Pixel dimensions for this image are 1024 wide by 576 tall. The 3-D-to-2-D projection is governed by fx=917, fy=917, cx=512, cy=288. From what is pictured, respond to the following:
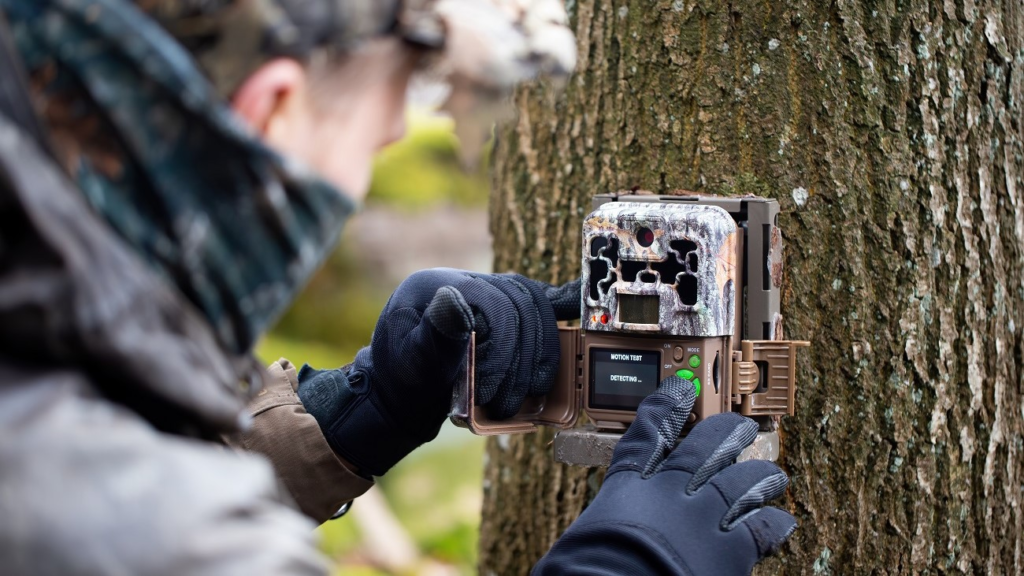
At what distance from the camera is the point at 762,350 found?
5.22 ft

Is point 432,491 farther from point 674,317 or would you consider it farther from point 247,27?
point 247,27

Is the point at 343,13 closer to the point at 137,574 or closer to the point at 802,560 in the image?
the point at 137,574

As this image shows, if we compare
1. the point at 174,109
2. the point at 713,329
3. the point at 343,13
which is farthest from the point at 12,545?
the point at 713,329

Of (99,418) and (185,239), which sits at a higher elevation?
(185,239)

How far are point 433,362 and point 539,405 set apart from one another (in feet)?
0.72

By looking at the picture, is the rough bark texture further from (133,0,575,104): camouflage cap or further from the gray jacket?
the gray jacket

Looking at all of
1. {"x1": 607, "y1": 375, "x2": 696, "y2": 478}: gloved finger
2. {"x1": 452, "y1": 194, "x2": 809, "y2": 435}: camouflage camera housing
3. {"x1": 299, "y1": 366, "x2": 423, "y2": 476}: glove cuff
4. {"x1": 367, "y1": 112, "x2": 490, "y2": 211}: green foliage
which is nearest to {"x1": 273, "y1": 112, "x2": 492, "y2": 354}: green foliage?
{"x1": 367, "y1": 112, "x2": 490, "y2": 211}: green foliage

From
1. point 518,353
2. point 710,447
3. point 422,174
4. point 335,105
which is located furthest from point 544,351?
point 422,174

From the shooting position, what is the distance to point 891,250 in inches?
68.2

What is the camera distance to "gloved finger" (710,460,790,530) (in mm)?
1362

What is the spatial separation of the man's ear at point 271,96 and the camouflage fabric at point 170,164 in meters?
0.05

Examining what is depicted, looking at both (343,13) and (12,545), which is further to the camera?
(343,13)

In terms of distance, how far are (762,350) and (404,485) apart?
4215 mm

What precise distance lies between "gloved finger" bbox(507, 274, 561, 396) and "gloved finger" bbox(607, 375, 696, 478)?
21 cm
